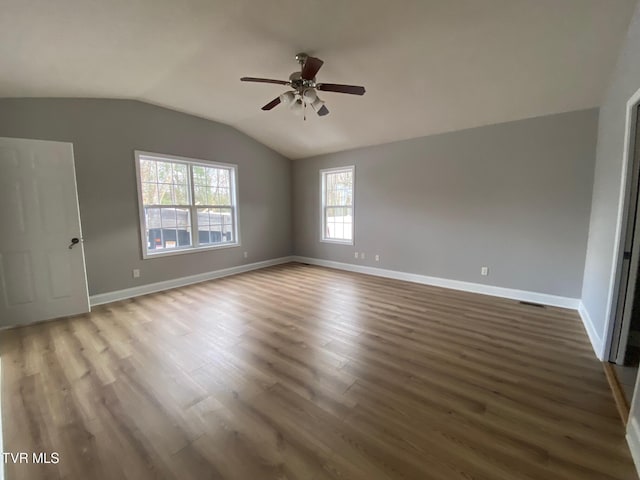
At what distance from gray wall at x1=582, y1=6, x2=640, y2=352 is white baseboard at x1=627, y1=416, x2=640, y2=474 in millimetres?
1060

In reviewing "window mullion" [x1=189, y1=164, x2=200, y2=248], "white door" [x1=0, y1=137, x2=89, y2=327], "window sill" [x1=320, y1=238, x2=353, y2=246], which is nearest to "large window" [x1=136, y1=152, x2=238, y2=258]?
"window mullion" [x1=189, y1=164, x2=200, y2=248]

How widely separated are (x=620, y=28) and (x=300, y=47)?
2.71 metres

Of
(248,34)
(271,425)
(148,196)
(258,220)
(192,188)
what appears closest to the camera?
(271,425)

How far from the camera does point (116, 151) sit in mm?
3758

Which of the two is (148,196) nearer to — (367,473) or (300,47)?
(300,47)

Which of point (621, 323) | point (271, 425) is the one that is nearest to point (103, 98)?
point (271, 425)

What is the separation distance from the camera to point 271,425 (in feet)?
5.27

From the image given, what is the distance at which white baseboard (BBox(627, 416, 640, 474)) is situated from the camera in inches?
52.6

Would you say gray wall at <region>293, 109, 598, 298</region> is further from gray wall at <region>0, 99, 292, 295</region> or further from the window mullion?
the window mullion

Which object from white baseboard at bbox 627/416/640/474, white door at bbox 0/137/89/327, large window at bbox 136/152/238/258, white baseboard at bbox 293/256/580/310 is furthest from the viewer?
large window at bbox 136/152/238/258

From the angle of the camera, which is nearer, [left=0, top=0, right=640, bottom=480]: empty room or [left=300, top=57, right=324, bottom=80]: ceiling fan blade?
[left=0, top=0, right=640, bottom=480]: empty room

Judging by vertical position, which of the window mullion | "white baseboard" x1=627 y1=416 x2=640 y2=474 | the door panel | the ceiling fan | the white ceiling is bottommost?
"white baseboard" x1=627 y1=416 x2=640 y2=474

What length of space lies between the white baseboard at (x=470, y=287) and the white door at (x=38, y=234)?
172 inches

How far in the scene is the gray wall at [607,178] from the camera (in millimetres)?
2096
